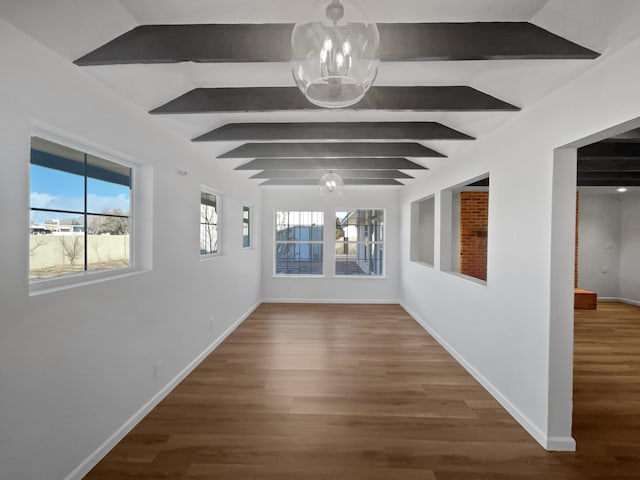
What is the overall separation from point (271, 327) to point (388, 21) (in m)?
4.46

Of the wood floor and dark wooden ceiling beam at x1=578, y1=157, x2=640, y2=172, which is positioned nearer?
the wood floor

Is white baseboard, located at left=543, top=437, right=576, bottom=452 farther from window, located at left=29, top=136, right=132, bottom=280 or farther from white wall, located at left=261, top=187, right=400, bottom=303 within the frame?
white wall, located at left=261, top=187, right=400, bottom=303

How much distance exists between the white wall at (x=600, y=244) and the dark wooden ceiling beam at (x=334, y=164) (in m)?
5.05

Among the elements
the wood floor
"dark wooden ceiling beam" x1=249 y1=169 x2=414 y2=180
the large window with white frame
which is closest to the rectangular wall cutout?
"dark wooden ceiling beam" x1=249 y1=169 x2=414 y2=180

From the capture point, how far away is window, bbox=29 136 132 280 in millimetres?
1864

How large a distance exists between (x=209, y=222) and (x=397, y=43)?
3.31 metres

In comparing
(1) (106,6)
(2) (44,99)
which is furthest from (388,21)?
(2) (44,99)

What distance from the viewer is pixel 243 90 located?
247 cm

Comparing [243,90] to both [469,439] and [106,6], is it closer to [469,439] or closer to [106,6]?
[106,6]

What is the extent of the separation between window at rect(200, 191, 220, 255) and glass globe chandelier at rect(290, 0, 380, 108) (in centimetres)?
327

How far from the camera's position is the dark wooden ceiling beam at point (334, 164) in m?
4.55

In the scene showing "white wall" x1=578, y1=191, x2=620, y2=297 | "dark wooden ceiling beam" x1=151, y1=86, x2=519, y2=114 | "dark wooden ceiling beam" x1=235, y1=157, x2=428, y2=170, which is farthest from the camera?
"white wall" x1=578, y1=191, x2=620, y2=297

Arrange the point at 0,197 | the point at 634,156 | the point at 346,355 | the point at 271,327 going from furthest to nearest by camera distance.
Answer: the point at 271,327 → the point at 346,355 → the point at 634,156 → the point at 0,197

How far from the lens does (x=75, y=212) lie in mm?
2100
